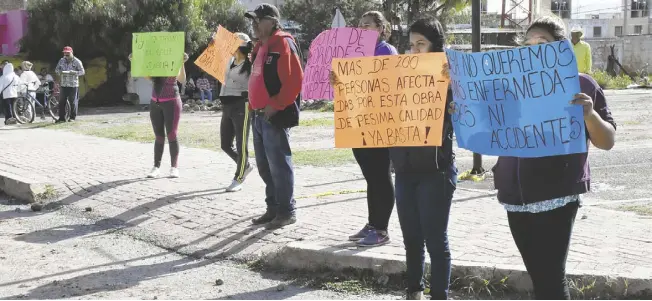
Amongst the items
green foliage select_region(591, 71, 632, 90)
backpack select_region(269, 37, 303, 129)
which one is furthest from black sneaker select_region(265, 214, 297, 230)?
green foliage select_region(591, 71, 632, 90)

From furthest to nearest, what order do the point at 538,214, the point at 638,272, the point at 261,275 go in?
the point at 261,275 → the point at 638,272 → the point at 538,214

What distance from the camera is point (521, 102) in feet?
12.2

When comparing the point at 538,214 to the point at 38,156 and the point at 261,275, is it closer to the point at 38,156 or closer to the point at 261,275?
the point at 261,275

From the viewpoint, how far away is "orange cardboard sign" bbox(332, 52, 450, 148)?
15.0 feet

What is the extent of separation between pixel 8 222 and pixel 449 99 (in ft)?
18.6

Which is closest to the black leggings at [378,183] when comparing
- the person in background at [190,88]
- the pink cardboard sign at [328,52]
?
the pink cardboard sign at [328,52]

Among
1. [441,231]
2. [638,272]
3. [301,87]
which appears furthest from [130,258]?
[638,272]

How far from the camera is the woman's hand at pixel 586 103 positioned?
11.2 ft

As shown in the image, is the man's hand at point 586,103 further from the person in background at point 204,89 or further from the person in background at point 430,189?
the person in background at point 204,89

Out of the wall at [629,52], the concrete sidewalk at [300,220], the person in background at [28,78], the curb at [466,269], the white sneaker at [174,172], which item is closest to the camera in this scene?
the curb at [466,269]

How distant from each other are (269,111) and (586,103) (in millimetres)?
3627

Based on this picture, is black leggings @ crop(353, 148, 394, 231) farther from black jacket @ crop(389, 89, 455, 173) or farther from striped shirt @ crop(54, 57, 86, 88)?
striped shirt @ crop(54, 57, 86, 88)

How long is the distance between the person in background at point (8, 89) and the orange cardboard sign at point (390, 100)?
18.1 m

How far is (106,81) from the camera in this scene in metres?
34.1
